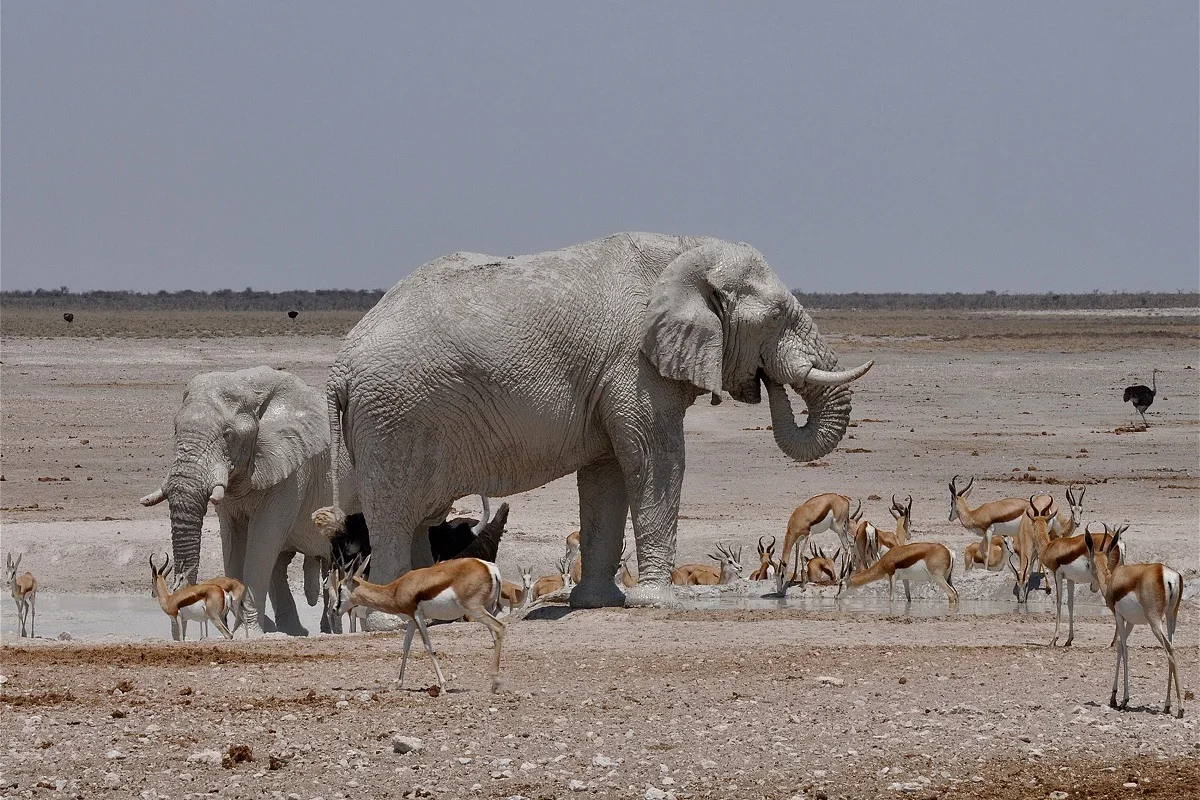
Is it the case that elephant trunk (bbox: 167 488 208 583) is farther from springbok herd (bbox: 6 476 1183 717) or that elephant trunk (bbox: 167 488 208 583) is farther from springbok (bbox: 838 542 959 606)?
springbok (bbox: 838 542 959 606)

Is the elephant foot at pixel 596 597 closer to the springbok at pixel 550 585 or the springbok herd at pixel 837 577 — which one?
the springbok herd at pixel 837 577

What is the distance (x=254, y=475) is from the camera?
14891 mm

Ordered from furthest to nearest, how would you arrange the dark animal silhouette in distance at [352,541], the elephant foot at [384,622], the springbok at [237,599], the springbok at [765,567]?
the springbok at [765,567] < the dark animal silhouette in distance at [352,541] < the elephant foot at [384,622] < the springbok at [237,599]

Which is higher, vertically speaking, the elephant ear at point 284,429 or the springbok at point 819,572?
the elephant ear at point 284,429

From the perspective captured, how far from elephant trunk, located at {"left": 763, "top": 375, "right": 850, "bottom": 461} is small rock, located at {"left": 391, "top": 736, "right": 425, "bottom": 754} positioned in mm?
6535

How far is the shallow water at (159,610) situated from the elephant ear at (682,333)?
6.76 ft

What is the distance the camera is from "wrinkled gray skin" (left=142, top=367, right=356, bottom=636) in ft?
47.2

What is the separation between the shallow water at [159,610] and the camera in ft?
A: 49.8

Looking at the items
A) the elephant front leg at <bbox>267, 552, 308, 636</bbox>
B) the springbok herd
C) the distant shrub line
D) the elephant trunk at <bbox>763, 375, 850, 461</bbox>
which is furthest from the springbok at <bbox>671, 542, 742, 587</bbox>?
the distant shrub line

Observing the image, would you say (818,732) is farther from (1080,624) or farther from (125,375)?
(125,375)

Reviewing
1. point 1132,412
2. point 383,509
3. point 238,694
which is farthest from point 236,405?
point 1132,412

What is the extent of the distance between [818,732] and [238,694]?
3.14 m

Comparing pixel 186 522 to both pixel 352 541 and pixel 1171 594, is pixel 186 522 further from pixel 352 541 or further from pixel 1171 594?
pixel 1171 594

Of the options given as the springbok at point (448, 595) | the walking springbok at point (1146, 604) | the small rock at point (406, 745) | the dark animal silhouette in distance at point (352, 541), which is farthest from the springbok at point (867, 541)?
the small rock at point (406, 745)
